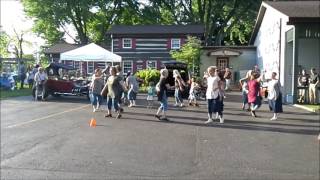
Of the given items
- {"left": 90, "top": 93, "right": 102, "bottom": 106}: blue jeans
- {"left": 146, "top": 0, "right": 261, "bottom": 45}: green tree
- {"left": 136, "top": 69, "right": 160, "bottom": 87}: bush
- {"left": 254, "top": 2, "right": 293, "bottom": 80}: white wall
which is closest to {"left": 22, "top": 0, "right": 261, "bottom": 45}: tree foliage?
{"left": 146, "top": 0, "right": 261, "bottom": 45}: green tree

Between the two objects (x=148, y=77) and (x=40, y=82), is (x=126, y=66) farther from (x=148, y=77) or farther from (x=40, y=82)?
(x=40, y=82)

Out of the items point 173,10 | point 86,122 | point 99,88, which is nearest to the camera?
point 86,122

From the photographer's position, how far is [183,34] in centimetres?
4744

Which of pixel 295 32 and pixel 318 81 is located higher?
pixel 295 32

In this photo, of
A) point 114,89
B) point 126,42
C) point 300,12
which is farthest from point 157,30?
point 114,89

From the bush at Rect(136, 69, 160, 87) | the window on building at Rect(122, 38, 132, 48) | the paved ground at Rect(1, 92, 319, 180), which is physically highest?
the window on building at Rect(122, 38, 132, 48)

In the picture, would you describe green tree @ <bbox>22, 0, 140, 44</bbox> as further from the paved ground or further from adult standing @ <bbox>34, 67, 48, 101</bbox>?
the paved ground

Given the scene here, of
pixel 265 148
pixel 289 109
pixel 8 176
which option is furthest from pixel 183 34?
pixel 8 176

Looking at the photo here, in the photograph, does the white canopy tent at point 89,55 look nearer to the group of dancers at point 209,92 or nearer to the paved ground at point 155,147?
the group of dancers at point 209,92

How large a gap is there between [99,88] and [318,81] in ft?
33.1

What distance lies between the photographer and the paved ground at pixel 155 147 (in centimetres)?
826

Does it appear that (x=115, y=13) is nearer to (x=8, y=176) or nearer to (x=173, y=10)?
(x=173, y=10)

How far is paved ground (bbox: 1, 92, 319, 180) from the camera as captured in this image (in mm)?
8258

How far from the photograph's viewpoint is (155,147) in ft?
34.5
